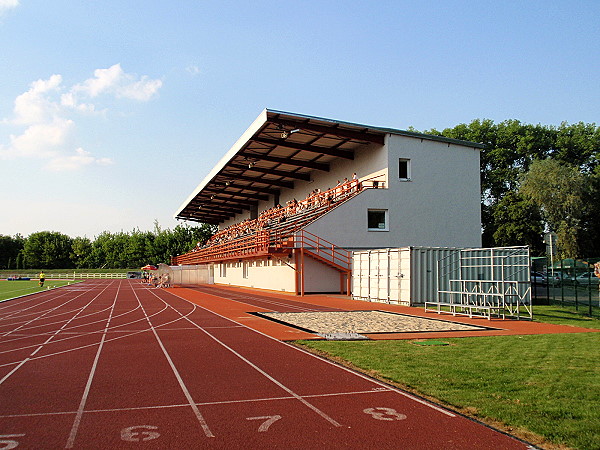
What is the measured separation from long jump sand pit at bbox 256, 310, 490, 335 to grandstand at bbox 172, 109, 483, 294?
40.3 feet

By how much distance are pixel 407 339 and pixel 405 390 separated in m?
5.46

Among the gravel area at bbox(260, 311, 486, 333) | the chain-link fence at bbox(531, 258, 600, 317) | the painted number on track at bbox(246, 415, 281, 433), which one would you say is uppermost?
the chain-link fence at bbox(531, 258, 600, 317)

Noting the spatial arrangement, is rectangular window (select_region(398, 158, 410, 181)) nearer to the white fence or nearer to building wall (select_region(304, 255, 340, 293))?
building wall (select_region(304, 255, 340, 293))

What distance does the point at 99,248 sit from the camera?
127 meters

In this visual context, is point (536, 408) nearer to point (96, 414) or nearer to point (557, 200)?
point (96, 414)

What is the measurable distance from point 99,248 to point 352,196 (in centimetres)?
10664

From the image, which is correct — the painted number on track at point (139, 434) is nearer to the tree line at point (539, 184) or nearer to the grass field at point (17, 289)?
the grass field at point (17, 289)

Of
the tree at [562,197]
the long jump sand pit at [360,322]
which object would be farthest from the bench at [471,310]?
the tree at [562,197]

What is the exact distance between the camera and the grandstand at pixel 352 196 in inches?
1302

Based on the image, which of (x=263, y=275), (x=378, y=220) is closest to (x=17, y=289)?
(x=263, y=275)

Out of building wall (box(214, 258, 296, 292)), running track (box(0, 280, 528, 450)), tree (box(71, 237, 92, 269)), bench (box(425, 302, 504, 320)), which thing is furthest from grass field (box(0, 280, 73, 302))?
tree (box(71, 237, 92, 269))

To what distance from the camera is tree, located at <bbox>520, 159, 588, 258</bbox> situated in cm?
5484

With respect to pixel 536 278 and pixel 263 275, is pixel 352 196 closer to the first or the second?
pixel 263 275

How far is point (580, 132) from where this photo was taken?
65.6 m
